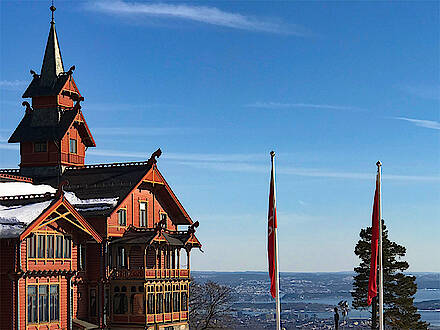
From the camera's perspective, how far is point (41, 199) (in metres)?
48.2

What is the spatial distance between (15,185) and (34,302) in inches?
531

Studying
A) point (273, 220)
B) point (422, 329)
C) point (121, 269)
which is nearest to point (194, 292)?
point (422, 329)

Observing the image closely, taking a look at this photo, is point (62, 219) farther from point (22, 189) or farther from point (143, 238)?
point (22, 189)

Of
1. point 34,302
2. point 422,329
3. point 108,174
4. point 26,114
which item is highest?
point 26,114

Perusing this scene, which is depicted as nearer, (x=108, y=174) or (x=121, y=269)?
(x=121, y=269)

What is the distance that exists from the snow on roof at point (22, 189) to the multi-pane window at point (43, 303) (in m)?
10.2

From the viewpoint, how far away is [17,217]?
148ft

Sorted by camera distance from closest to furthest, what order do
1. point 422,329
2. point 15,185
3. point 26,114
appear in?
point 15,185 < point 26,114 < point 422,329

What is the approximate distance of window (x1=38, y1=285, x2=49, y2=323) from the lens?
151ft

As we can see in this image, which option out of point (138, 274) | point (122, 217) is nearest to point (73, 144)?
point (122, 217)

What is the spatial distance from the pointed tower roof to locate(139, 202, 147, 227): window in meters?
12.9

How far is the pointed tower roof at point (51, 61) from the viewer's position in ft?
206

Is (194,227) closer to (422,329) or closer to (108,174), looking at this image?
(108,174)

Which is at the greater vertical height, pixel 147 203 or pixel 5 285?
pixel 147 203
